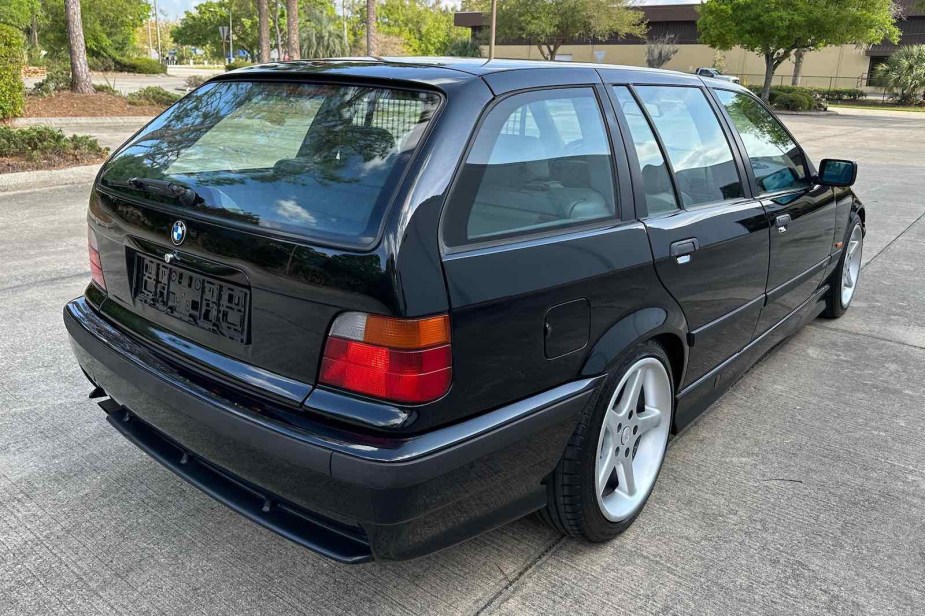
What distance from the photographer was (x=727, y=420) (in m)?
3.67

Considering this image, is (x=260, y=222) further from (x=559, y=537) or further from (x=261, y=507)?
(x=559, y=537)

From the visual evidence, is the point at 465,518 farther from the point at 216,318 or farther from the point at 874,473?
the point at 874,473

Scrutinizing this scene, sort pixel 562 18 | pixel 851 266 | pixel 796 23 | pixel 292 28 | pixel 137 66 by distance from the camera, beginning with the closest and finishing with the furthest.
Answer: pixel 851 266 < pixel 292 28 < pixel 796 23 < pixel 137 66 < pixel 562 18

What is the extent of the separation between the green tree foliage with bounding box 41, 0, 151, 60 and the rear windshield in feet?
139

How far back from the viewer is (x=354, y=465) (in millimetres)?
1880

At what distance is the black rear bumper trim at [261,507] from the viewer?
6.61ft

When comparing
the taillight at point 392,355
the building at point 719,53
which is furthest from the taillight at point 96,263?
the building at point 719,53

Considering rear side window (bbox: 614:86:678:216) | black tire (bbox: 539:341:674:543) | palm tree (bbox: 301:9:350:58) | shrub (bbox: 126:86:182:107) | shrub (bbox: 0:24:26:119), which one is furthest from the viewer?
palm tree (bbox: 301:9:350:58)

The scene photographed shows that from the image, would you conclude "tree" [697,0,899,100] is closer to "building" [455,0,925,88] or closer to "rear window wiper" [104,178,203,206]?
"building" [455,0,925,88]

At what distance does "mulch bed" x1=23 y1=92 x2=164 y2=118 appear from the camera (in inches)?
606

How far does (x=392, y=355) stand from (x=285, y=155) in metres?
0.88

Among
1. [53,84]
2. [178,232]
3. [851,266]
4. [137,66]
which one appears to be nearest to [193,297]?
[178,232]

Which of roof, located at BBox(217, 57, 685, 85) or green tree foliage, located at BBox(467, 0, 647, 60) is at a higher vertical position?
green tree foliage, located at BBox(467, 0, 647, 60)

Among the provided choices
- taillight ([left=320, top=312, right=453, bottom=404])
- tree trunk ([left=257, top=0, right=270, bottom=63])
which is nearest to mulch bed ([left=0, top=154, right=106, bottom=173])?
taillight ([left=320, top=312, right=453, bottom=404])
